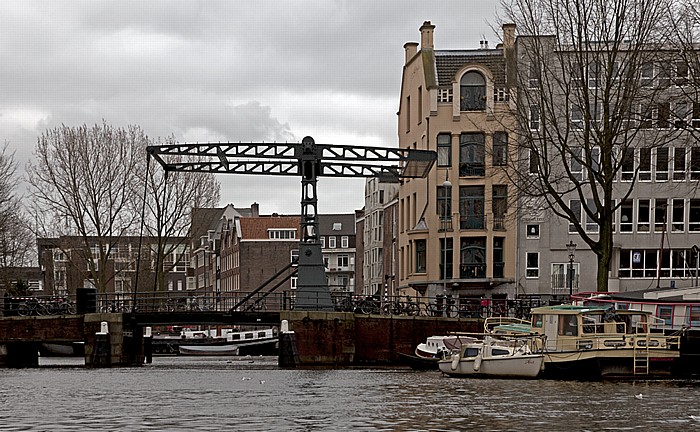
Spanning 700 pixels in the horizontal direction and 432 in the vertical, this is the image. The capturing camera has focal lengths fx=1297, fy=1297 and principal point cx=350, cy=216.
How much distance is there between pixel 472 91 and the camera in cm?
6756

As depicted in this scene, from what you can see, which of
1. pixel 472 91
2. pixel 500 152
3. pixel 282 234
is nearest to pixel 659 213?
pixel 472 91

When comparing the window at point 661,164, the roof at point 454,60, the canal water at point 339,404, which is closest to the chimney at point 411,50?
the roof at point 454,60

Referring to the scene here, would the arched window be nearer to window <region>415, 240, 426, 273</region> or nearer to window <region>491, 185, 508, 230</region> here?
window <region>491, 185, 508, 230</region>

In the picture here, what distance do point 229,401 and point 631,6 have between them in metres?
21.8

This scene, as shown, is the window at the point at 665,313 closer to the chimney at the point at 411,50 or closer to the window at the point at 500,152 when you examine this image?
the window at the point at 500,152

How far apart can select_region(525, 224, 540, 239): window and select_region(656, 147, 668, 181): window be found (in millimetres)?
6616

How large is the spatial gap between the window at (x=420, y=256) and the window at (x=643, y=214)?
440 inches

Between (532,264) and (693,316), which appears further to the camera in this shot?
(532,264)

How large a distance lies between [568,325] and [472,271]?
27.4 m

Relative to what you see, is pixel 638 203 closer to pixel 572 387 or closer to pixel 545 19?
pixel 545 19

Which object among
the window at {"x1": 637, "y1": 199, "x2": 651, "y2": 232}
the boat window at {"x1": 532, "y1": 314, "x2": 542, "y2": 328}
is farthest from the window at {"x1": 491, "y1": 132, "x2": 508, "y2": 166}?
the window at {"x1": 637, "y1": 199, "x2": 651, "y2": 232}

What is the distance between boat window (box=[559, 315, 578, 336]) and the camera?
39.7m

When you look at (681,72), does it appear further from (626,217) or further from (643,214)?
(643,214)

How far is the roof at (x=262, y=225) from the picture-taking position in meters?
125
